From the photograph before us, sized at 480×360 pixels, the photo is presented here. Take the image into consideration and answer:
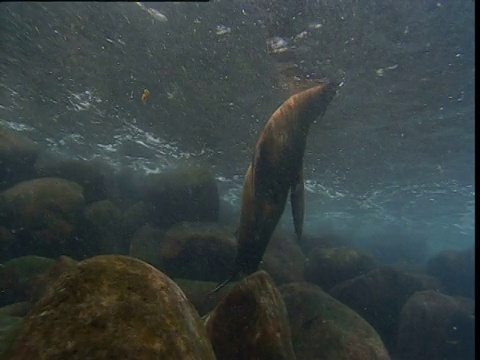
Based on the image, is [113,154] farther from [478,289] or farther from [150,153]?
[478,289]

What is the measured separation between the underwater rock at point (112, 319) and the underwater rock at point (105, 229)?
8060mm

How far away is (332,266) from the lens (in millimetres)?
12383

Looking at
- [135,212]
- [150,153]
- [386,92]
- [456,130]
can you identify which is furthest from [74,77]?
[456,130]

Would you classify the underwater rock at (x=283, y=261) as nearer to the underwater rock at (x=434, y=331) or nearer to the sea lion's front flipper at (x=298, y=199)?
the underwater rock at (x=434, y=331)

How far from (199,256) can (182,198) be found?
4271 millimetres

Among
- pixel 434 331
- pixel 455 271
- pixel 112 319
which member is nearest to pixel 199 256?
pixel 434 331

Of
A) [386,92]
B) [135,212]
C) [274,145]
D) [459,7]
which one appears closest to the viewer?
[274,145]

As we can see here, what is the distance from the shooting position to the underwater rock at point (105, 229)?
34.0ft

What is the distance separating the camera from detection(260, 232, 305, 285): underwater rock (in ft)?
37.5

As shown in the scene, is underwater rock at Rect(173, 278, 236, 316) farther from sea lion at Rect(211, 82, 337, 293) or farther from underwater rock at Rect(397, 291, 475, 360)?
underwater rock at Rect(397, 291, 475, 360)

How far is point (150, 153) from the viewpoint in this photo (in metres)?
23.7

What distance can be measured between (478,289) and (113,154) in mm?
26996

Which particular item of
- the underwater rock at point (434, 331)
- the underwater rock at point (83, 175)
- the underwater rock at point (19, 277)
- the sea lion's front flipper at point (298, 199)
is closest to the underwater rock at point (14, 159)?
the underwater rock at point (83, 175)

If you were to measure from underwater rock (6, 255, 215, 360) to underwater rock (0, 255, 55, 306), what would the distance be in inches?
209
